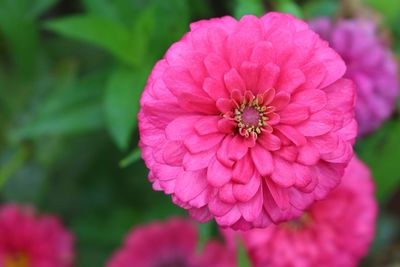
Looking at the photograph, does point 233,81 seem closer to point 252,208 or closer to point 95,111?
point 252,208

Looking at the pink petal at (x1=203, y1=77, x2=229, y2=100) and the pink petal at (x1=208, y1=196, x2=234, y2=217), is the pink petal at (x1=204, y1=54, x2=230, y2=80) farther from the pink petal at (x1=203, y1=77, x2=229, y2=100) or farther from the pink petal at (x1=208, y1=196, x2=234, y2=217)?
the pink petal at (x1=208, y1=196, x2=234, y2=217)

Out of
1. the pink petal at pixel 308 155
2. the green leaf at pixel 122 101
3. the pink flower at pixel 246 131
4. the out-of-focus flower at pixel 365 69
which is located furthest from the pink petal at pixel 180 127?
the out-of-focus flower at pixel 365 69

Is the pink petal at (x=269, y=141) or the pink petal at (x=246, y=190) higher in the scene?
the pink petal at (x=269, y=141)

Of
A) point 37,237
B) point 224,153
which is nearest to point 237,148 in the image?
point 224,153

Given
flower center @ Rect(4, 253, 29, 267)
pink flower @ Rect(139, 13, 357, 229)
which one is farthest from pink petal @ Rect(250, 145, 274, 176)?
flower center @ Rect(4, 253, 29, 267)

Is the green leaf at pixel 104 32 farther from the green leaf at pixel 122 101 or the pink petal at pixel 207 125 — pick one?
the pink petal at pixel 207 125

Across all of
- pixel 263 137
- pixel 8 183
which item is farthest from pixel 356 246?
pixel 8 183
